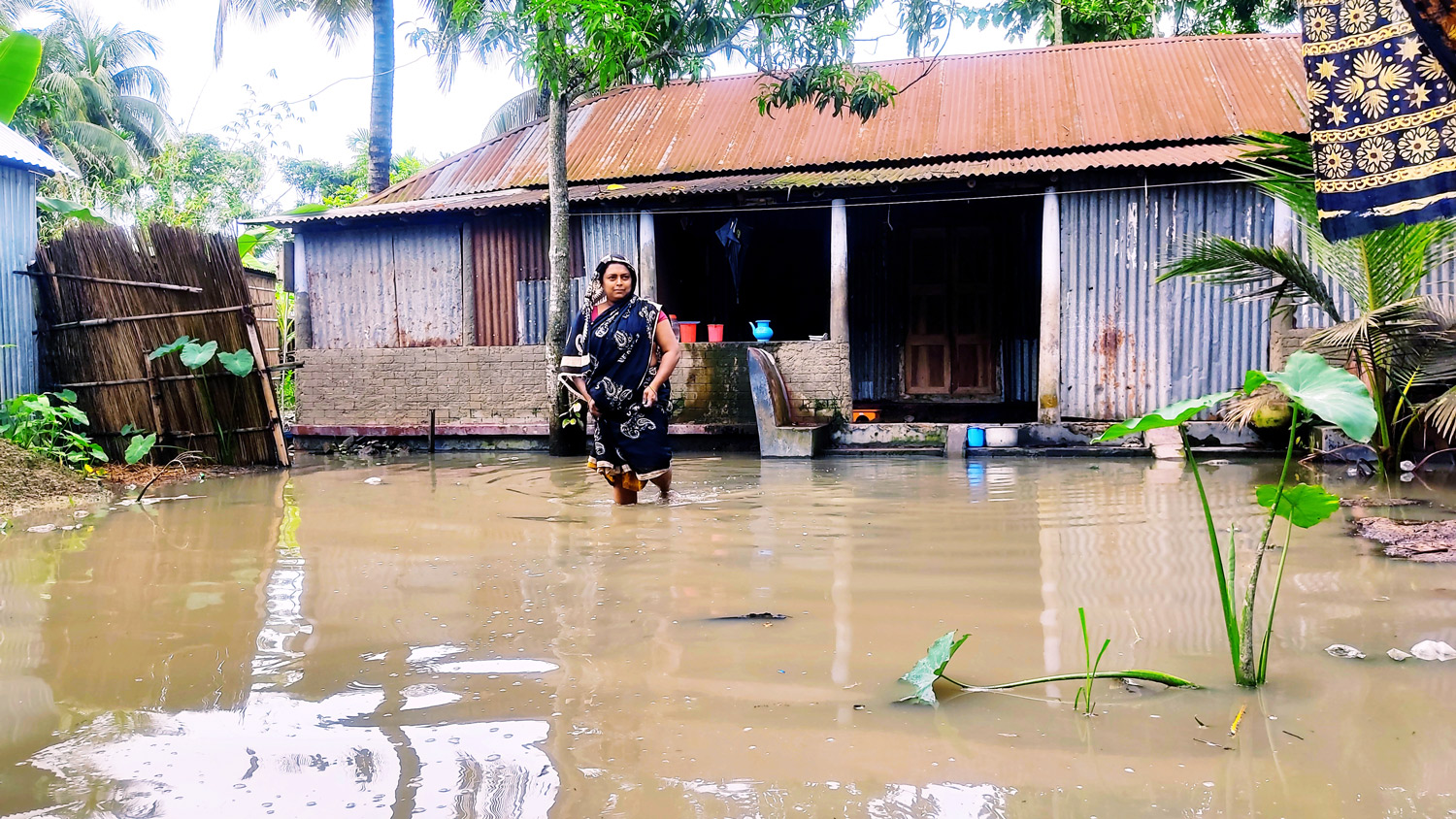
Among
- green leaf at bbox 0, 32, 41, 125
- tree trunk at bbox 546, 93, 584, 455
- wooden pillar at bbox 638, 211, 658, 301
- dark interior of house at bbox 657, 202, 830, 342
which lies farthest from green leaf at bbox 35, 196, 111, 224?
dark interior of house at bbox 657, 202, 830, 342

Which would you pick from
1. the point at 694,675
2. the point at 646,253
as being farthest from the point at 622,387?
the point at 646,253

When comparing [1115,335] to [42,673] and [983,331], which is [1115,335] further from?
[42,673]

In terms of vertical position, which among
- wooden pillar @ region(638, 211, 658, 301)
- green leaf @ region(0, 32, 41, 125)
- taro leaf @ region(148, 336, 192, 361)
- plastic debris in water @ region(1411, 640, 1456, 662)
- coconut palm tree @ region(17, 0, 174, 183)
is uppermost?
coconut palm tree @ region(17, 0, 174, 183)

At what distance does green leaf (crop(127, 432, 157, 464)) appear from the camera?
8.12 metres

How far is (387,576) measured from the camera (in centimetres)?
397

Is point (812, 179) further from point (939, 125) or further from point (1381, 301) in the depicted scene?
point (1381, 301)

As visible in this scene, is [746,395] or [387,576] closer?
[387,576]

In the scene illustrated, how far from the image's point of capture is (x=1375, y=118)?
11.1 ft

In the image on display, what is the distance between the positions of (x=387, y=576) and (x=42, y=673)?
1313mm

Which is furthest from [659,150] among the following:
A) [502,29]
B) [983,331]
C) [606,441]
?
[606,441]

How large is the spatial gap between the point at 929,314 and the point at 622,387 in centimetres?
698

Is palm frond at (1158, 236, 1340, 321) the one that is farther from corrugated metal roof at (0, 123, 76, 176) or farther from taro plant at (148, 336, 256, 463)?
corrugated metal roof at (0, 123, 76, 176)

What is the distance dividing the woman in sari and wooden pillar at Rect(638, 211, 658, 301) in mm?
5054

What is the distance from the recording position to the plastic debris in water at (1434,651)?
2609 mm
